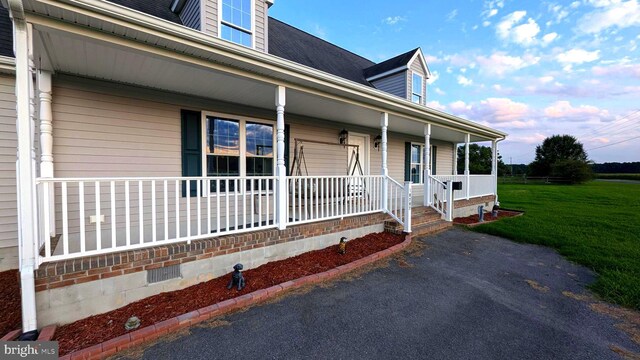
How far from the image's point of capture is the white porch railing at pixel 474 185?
806cm

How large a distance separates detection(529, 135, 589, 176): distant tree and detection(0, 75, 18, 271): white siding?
42.6m

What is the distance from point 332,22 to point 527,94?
12841 millimetres

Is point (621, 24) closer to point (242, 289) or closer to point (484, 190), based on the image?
point (484, 190)

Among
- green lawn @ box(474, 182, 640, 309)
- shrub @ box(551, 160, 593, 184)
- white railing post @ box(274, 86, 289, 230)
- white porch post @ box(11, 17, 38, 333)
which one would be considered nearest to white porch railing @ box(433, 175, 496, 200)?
green lawn @ box(474, 182, 640, 309)

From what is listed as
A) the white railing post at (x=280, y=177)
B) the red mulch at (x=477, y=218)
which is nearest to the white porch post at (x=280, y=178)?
the white railing post at (x=280, y=177)

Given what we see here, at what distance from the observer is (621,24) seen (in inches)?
352

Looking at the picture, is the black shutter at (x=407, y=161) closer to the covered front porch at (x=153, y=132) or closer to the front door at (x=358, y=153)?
the front door at (x=358, y=153)

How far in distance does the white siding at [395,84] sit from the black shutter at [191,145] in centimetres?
704

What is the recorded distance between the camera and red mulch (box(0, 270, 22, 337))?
2.50m

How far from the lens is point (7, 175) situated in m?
3.77

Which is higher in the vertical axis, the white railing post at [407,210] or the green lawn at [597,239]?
the white railing post at [407,210]

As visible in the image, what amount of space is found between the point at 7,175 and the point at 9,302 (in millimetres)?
2023

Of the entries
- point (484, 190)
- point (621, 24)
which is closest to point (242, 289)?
point (484, 190)

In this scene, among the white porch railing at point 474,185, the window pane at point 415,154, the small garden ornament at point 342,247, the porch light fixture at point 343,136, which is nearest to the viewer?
the small garden ornament at point 342,247
